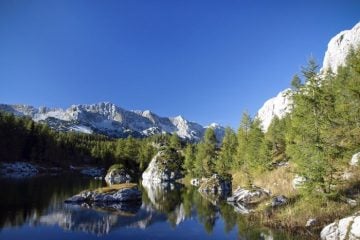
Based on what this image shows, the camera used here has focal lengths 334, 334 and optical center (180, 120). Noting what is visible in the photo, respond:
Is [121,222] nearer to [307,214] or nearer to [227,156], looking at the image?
[307,214]

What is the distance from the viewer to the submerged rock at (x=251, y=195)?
187 feet

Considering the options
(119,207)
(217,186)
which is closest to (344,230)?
(119,207)

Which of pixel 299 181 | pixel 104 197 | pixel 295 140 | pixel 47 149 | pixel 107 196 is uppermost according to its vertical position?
pixel 47 149

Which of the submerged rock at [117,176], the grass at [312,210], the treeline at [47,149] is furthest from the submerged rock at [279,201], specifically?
the treeline at [47,149]

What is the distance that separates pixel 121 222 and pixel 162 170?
91.5m

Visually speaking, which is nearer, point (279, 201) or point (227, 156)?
point (279, 201)

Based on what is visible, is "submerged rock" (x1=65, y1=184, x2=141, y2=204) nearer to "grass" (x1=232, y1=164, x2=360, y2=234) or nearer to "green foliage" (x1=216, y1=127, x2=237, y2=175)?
"grass" (x1=232, y1=164, x2=360, y2=234)

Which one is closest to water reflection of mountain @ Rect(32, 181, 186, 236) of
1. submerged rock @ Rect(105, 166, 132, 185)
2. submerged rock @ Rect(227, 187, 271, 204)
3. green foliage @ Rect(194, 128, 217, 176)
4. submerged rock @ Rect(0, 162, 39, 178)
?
submerged rock @ Rect(227, 187, 271, 204)

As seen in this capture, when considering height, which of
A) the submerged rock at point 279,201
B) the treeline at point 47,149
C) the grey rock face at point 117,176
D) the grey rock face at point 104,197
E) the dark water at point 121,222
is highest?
the treeline at point 47,149

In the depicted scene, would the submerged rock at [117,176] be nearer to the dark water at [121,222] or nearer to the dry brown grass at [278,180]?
the dark water at [121,222]

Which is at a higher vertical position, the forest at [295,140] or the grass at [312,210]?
the forest at [295,140]

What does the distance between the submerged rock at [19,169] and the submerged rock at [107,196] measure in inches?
2963

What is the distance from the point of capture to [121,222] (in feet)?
140

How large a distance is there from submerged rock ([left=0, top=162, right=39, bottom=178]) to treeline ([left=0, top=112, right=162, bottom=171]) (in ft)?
25.3
